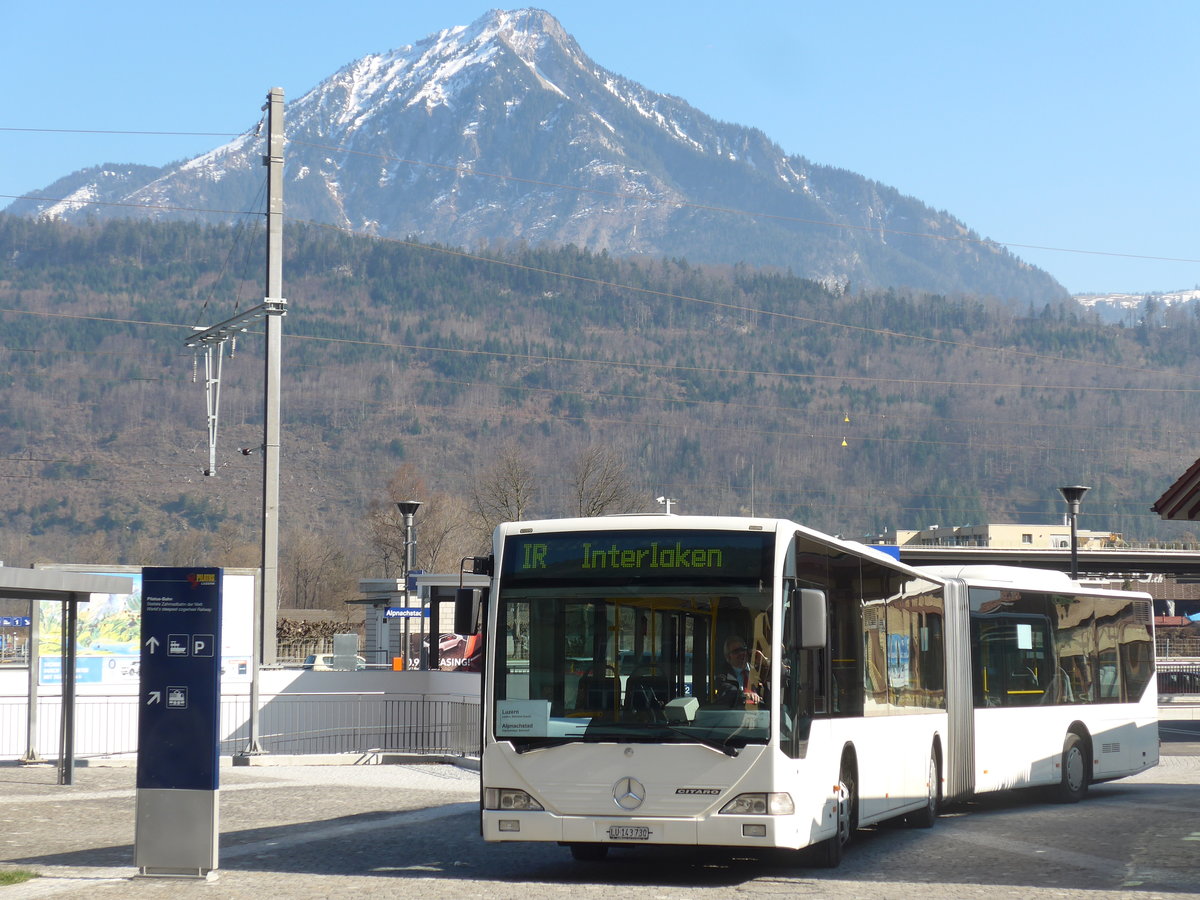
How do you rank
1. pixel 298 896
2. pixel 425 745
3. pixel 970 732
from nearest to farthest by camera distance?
1. pixel 298 896
2. pixel 970 732
3. pixel 425 745

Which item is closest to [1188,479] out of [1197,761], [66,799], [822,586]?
[822,586]

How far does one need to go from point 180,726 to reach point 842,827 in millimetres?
5379

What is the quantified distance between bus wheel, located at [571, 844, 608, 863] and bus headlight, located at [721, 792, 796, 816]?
2126mm

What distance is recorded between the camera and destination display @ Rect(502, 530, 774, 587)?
516 inches

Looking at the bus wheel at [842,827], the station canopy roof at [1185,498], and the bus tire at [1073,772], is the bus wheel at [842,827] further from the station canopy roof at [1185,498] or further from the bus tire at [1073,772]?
the bus tire at [1073,772]

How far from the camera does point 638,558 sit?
13.3 m

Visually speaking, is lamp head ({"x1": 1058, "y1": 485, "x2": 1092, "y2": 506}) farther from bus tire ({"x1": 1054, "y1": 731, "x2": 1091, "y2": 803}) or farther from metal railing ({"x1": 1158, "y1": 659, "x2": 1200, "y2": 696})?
metal railing ({"x1": 1158, "y1": 659, "x2": 1200, "y2": 696})

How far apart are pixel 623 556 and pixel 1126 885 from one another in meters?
4.42

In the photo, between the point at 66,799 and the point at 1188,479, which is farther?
the point at 66,799

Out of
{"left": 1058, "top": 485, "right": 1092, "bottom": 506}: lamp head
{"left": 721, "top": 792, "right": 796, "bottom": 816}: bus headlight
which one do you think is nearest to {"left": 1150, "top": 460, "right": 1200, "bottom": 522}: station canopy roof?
{"left": 721, "top": 792, "right": 796, "bottom": 816}: bus headlight

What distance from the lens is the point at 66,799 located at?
19938 mm

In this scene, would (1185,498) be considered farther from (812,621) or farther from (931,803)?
(812,621)

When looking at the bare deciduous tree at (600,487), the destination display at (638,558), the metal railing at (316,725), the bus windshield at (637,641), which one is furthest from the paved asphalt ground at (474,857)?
the bare deciduous tree at (600,487)

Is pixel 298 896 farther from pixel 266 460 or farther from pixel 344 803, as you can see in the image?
pixel 266 460
